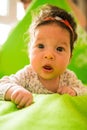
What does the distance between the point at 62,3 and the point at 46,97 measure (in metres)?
0.68

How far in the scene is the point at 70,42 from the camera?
791mm

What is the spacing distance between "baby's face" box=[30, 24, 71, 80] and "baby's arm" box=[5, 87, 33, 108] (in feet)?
0.42

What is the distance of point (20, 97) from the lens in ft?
1.92

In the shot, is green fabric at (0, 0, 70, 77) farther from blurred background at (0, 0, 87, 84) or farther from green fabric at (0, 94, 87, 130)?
green fabric at (0, 94, 87, 130)

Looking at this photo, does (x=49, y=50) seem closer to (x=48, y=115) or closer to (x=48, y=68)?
(x=48, y=68)

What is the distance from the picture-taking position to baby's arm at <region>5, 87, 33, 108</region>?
1.89ft

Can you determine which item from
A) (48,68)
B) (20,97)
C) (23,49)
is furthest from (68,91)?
(23,49)

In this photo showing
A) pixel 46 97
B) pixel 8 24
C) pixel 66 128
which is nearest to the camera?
pixel 66 128

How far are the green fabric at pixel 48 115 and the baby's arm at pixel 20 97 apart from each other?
0.04 feet

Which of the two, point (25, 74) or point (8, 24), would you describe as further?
point (8, 24)

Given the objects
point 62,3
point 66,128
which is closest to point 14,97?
point 66,128

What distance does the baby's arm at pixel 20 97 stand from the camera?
0.57 meters

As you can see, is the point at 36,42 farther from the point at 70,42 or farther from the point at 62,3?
the point at 62,3

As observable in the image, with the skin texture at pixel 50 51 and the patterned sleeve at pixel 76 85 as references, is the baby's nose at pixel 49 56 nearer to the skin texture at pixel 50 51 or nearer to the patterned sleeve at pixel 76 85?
the skin texture at pixel 50 51
